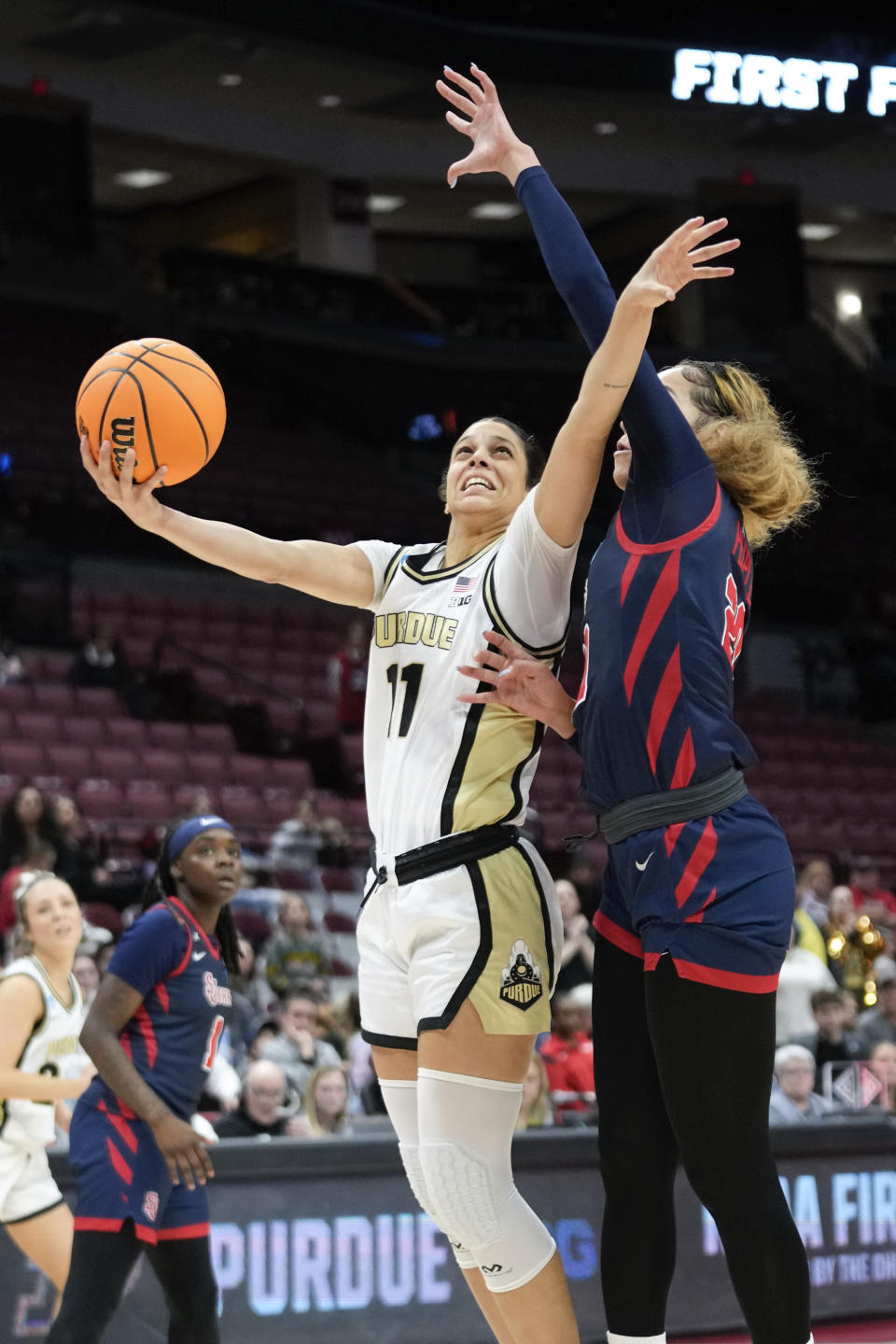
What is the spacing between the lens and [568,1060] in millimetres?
8461

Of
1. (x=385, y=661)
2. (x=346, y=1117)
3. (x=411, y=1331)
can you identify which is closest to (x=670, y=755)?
(x=385, y=661)

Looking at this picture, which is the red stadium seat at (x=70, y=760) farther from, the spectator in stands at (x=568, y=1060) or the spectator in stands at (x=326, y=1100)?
the spectator in stands at (x=326, y=1100)

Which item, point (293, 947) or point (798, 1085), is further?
point (293, 947)

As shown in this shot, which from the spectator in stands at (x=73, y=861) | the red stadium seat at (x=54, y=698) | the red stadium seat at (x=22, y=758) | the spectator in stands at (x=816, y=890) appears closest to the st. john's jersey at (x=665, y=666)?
the spectator in stands at (x=73, y=861)

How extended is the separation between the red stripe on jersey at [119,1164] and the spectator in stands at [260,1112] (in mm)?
2223

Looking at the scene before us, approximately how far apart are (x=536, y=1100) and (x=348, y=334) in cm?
1639

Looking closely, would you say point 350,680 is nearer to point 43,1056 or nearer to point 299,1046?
point 299,1046

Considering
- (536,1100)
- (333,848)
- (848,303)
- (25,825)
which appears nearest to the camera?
(536,1100)

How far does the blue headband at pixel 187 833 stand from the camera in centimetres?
516

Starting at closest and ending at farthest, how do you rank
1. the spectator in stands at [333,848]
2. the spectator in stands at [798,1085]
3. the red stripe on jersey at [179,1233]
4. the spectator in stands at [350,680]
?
the red stripe on jersey at [179,1233], the spectator in stands at [798,1085], the spectator in stands at [333,848], the spectator in stands at [350,680]

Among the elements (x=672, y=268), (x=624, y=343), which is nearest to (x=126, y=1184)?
(x=624, y=343)

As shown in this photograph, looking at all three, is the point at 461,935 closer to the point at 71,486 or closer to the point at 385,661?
the point at 385,661

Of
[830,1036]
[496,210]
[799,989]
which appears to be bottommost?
[830,1036]

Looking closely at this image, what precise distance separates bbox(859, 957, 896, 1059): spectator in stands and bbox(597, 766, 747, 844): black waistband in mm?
6563
